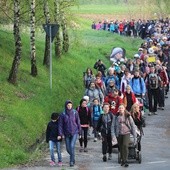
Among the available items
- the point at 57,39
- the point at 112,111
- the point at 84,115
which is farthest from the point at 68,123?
the point at 57,39

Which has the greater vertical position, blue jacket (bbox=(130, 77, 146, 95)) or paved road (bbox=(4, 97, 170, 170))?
blue jacket (bbox=(130, 77, 146, 95))

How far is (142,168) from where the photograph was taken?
15.8 m

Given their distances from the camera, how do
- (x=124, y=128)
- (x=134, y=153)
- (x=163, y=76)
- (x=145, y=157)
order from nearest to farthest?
(x=124, y=128), (x=134, y=153), (x=145, y=157), (x=163, y=76)

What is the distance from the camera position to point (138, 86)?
22438 millimetres

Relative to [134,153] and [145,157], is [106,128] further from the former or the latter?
[145,157]

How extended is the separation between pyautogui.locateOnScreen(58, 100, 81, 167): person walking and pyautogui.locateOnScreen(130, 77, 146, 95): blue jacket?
6589 mm

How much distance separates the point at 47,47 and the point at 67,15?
104 inches

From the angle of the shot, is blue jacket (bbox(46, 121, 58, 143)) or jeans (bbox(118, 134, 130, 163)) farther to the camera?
blue jacket (bbox(46, 121, 58, 143))

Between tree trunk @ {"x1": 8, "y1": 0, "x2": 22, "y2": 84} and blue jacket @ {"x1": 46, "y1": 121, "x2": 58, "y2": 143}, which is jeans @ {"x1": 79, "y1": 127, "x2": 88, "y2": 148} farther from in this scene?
tree trunk @ {"x1": 8, "y1": 0, "x2": 22, "y2": 84}

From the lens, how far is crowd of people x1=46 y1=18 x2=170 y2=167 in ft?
52.2

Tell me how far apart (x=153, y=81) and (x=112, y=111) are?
574cm

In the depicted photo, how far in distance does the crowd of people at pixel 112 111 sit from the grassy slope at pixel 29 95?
4.30 ft

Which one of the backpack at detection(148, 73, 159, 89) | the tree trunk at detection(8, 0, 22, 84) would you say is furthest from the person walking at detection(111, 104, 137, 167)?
the backpack at detection(148, 73, 159, 89)

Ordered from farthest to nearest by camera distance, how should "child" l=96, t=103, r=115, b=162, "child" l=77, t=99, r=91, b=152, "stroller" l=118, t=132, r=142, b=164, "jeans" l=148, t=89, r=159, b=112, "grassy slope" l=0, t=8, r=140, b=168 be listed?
1. "jeans" l=148, t=89, r=159, b=112
2. "child" l=77, t=99, r=91, b=152
3. "grassy slope" l=0, t=8, r=140, b=168
4. "child" l=96, t=103, r=115, b=162
5. "stroller" l=118, t=132, r=142, b=164
